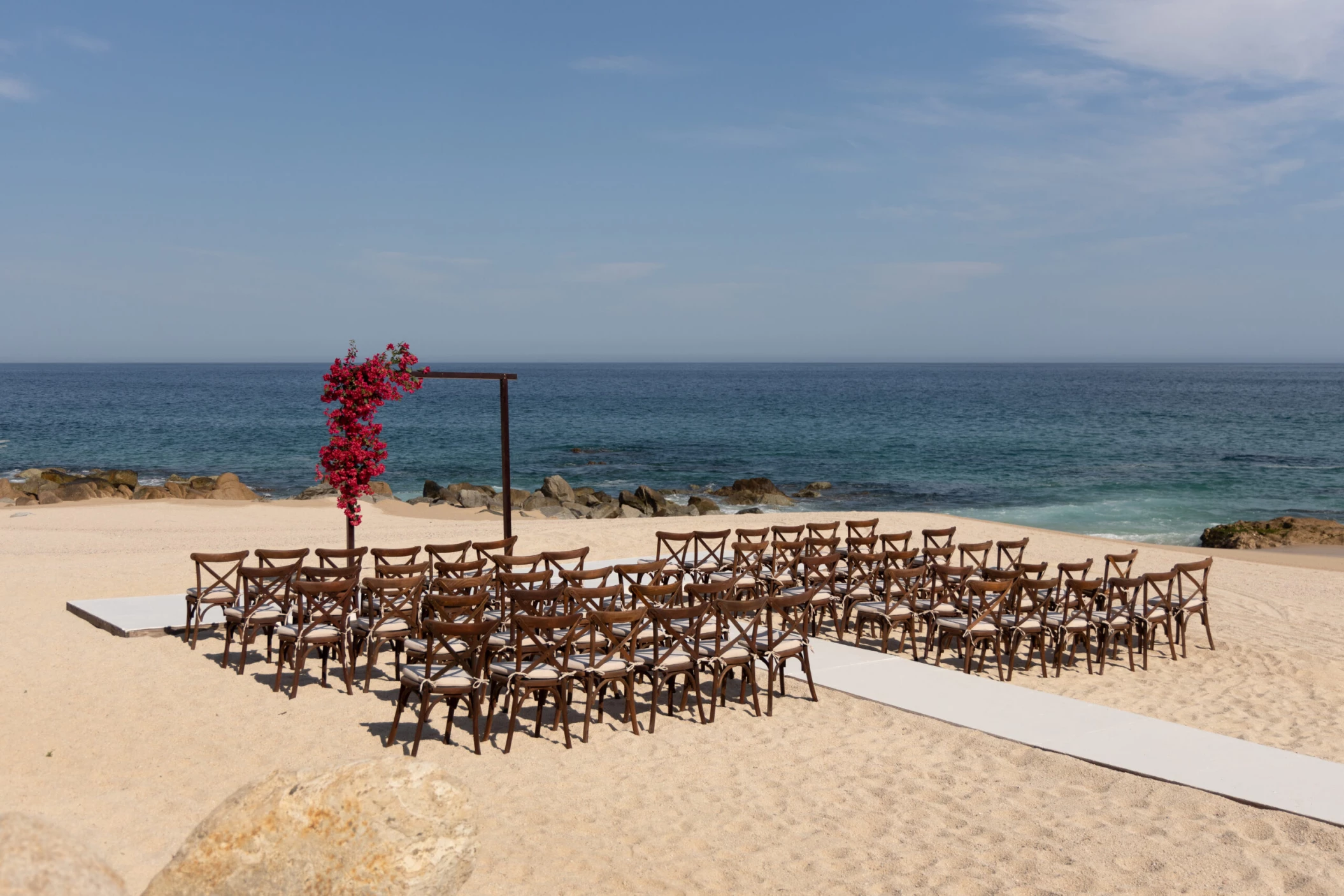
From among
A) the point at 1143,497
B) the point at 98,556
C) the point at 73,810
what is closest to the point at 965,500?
the point at 1143,497

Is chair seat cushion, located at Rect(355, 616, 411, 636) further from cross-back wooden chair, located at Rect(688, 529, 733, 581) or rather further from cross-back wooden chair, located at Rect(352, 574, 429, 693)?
cross-back wooden chair, located at Rect(688, 529, 733, 581)

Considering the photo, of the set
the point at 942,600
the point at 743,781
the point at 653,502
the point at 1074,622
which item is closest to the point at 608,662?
the point at 743,781

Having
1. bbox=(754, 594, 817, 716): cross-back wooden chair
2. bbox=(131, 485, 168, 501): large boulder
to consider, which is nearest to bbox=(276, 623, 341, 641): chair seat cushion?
bbox=(754, 594, 817, 716): cross-back wooden chair

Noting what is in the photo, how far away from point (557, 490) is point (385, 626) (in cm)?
2170

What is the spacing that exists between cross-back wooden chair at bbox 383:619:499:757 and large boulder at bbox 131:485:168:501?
972 inches

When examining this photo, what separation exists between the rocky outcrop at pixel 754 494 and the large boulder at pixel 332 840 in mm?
27477

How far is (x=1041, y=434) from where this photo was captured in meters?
54.8

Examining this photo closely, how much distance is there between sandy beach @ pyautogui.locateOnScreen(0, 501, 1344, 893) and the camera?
539cm

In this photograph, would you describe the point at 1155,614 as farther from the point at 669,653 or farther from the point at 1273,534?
the point at 1273,534

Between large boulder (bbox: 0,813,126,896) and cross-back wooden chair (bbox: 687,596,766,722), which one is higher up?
large boulder (bbox: 0,813,126,896)

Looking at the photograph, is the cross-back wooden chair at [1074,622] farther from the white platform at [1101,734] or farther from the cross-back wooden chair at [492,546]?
the cross-back wooden chair at [492,546]

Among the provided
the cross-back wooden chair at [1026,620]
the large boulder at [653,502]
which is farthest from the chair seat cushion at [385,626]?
the large boulder at [653,502]

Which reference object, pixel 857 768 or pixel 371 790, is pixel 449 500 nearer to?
pixel 857 768

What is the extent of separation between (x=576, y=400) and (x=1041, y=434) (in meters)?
46.4
